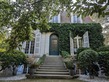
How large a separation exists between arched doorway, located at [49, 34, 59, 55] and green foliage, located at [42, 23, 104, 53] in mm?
668

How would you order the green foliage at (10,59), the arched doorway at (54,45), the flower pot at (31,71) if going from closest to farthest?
the flower pot at (31,71) < the green foliage at (10,59) < the arched doorway at (54,45)

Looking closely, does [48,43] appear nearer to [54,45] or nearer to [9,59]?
[54,45]

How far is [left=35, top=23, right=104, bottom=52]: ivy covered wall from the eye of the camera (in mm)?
15578

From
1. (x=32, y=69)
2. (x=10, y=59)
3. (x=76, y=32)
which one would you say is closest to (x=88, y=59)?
(x=32, y=69)

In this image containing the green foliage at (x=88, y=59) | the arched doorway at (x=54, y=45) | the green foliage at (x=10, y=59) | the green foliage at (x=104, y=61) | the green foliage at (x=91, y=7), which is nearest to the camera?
the green foliage at (x=91, y=7)

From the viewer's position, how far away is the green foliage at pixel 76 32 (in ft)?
51.1

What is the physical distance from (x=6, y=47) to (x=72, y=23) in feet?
38.3

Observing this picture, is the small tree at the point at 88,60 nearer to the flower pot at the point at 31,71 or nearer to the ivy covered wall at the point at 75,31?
the flower pot at the point at 31,71

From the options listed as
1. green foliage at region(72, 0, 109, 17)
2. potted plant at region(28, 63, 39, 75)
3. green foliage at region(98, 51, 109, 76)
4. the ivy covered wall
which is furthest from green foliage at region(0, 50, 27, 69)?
the ivy covered wall

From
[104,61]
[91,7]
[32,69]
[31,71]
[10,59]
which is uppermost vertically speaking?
[91,7]

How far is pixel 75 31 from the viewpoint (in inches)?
634

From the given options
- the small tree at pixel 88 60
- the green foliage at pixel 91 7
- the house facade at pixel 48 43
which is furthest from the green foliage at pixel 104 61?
the house facade at pixel 48 43

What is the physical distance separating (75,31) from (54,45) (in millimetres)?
3165

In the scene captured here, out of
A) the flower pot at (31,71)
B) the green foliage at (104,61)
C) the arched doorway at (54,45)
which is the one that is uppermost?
the arched doorway at (54,45)
